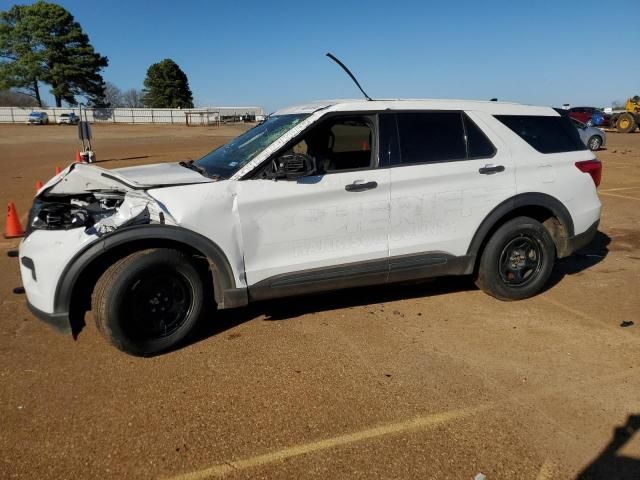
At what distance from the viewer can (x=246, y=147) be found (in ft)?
13.7

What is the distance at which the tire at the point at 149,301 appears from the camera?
134 inches

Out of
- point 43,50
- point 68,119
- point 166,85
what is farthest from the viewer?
point 166,85

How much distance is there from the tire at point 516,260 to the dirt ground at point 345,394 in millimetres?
184

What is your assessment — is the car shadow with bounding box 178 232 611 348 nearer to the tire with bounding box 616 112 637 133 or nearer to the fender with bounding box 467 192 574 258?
the fender with bounding box 467 192 574 258

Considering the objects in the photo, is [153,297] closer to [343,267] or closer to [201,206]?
[201,206]

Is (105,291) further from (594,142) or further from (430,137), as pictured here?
(594,142)

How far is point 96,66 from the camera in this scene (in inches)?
2766

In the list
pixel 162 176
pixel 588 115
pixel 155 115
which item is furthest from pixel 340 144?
pixel 155 115

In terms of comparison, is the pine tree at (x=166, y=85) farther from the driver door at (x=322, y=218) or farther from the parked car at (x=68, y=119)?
the driver door at (x=322, y=218)

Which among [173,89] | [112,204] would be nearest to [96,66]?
[173,89]

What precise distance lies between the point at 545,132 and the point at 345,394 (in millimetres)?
3250

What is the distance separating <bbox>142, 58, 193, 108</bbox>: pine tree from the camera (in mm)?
86312

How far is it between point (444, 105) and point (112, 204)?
9.68 feet

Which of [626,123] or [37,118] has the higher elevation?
[37,118]
